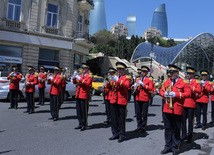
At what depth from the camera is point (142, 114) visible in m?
7.05

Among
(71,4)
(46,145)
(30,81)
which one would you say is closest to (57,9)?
(71,4)

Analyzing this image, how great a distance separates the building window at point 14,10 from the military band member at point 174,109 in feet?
65.8

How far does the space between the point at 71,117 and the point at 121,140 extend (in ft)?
11.8

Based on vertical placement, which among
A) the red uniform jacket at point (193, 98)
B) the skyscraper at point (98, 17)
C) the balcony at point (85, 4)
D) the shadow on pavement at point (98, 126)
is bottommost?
the shadow on pavement at point (98, 126)

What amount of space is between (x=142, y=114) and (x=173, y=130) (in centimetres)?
210

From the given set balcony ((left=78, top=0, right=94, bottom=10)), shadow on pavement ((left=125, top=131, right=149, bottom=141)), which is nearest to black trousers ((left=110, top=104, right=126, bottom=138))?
shadow on pavement ((left=125, top=131, right=149, bottom=141))

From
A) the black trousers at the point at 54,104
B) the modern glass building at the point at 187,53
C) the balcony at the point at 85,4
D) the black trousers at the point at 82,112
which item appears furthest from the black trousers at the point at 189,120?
the modern glass building at the point at 187,53

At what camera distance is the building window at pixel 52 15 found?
22889 mm

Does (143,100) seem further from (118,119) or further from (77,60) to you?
(77,60)

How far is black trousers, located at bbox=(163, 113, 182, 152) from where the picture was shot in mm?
4934

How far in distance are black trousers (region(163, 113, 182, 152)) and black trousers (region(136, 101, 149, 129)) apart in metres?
1.92

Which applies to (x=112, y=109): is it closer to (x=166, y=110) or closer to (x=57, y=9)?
(x=166, y=110)

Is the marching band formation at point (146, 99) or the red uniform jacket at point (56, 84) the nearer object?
the marching band formation at point (146, 99)

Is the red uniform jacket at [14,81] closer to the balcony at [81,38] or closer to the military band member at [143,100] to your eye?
the military band member at [143,100]
